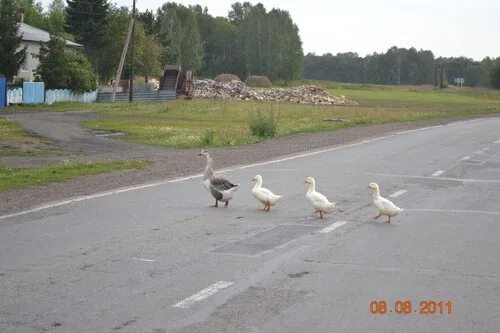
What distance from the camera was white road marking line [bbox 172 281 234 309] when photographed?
704 centimetres

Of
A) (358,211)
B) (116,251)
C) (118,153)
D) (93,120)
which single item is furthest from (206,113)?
(116,251)

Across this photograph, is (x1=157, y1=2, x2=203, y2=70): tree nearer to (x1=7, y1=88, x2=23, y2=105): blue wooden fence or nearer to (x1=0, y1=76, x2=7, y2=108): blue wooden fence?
(x1=7, y1=88, x2=23, y2=105): blue wooden fence

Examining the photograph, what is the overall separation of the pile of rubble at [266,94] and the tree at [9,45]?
123ft

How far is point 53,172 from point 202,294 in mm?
11210

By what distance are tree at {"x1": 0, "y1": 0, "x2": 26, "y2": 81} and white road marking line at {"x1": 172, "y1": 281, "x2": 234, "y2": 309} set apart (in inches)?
1947

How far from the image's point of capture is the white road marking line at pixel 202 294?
7043mm

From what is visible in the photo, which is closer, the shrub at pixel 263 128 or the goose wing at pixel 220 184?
the goose wing at pixel 220 184

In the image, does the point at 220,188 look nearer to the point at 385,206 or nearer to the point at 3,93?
the point at 385,206

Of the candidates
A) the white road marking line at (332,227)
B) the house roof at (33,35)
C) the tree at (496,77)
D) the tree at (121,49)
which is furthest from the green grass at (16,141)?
the tree at (496,77)

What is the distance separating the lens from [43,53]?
60.2 metres

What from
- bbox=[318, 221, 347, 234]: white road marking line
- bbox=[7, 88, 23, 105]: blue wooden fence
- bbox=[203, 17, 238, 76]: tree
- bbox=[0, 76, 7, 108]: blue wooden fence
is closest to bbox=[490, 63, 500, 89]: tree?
bbox=[203, 17, 238, 76]: tree

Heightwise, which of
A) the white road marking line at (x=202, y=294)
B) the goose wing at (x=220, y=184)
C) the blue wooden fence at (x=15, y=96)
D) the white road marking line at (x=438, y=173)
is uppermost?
the blue wooden fence at (x=15, y=96)

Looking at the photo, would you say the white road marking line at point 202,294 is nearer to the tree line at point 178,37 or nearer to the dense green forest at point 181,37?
the tree line at point 178,37

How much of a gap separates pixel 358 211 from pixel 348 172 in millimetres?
5929
